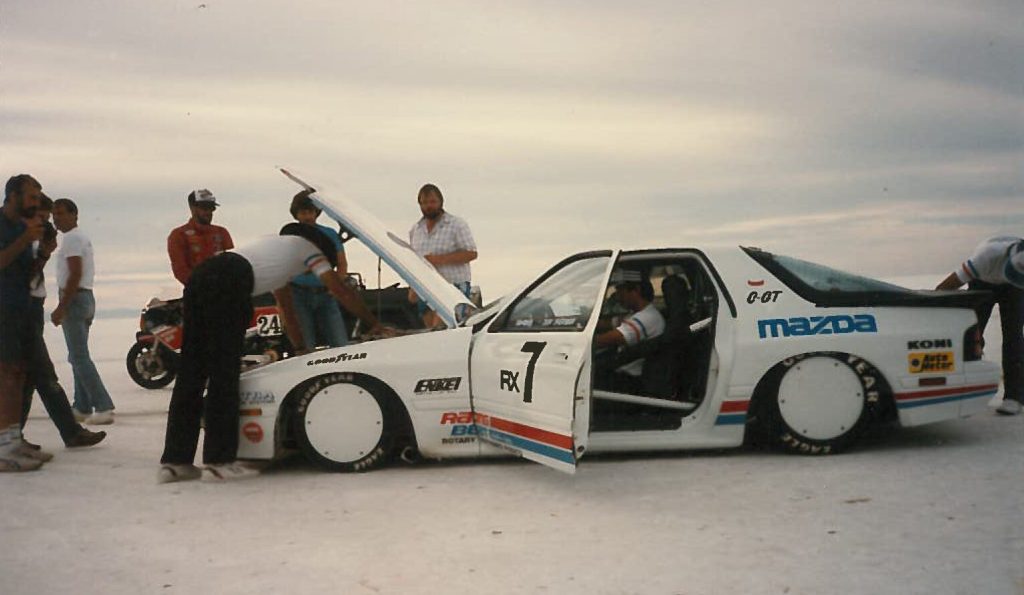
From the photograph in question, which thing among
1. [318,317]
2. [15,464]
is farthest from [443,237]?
[15,464]

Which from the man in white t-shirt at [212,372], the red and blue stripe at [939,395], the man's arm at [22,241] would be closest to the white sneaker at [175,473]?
the man in white t-shirt at [212,372]

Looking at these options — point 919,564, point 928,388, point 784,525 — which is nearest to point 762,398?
point 928,388

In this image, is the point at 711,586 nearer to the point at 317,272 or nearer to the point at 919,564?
the point at 919,564

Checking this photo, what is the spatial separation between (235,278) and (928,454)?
4.22 metres

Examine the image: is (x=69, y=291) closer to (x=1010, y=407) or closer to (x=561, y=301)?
(x=561, y=301)

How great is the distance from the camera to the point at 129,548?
164 inches

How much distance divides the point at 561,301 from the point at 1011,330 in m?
3.68

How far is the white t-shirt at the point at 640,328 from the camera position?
5691 mm

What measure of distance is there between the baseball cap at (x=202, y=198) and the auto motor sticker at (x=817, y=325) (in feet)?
14.6

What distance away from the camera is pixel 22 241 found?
19.3 feet

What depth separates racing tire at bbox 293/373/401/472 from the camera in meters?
5.57

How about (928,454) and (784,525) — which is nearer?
(784,525)

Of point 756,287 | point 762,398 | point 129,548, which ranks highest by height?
point 756,287

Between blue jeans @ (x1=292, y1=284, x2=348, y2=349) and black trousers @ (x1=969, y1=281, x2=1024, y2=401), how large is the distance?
15.8ft
